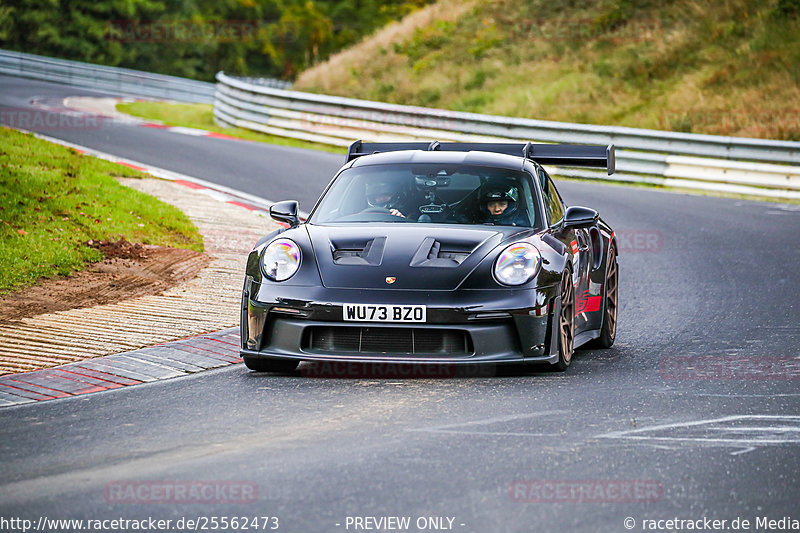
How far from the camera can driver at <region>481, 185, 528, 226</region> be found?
828cm

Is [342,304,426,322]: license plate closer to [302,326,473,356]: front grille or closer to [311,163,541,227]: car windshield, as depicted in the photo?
[302,326,473,356]: front grille

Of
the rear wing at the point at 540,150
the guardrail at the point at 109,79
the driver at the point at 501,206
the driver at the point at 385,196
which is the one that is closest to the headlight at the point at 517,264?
the driver at the point at 501,206

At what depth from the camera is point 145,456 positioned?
220 inches

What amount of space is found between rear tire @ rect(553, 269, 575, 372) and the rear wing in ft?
4.51

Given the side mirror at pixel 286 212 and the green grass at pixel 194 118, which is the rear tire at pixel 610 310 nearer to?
the side mirror at pixel 286 212

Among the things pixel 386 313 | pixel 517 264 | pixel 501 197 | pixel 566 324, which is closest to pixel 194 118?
pixel 501 197

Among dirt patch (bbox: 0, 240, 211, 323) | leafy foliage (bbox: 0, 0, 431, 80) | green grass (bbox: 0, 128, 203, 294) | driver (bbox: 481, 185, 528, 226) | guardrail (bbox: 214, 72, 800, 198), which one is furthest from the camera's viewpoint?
leafy foliage (bbox: 0, 0, 431, 80)

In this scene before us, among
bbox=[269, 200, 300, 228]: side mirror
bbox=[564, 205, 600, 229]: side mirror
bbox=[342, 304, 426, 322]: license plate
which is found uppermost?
bbox=[564, 205, 600, 229]: side mirror

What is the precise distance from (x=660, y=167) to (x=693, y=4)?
1420cm

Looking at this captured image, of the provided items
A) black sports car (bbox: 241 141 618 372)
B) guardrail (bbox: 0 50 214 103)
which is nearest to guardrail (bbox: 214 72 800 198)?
guardrail (bbox: 0 50 214 103)

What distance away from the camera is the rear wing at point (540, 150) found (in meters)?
9.07

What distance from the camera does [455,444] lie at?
575 cm

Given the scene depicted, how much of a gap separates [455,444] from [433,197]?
3.01 metres

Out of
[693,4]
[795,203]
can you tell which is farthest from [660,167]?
[693,4]
